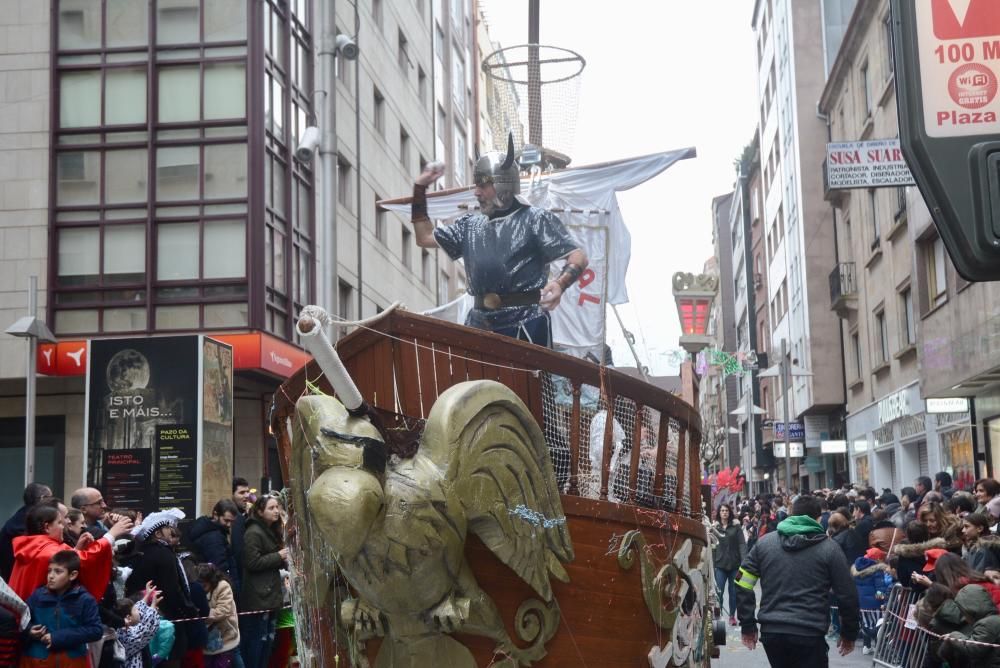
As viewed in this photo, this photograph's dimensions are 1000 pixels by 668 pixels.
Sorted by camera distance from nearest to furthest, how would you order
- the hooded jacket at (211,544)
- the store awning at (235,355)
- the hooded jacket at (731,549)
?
the hooded jacket at (211,544), the hooded jacket at (731,549), the store awning at (235,355)

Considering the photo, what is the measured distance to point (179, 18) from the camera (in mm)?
22312

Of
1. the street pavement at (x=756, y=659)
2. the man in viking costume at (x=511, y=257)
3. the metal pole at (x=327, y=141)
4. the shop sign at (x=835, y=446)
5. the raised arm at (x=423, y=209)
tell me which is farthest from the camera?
the shop sign at (x=835, y=446)

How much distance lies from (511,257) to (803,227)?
33.7m

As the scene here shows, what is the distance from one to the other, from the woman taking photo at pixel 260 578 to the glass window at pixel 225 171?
40.0 ft

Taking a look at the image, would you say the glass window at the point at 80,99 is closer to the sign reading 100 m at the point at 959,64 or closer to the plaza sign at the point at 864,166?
the plaza sign at the point at 864,166

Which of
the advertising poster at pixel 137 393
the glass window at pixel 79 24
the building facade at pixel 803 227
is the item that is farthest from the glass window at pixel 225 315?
the building facade at pixel 803 227

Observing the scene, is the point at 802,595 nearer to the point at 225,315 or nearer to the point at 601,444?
the point at 601,444

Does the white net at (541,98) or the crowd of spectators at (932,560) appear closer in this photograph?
the crowd of spectators at (932,560)

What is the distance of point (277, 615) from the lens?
11.0 m

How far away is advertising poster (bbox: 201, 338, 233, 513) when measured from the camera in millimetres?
14500

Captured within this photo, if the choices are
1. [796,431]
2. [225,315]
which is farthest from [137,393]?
[796,431]

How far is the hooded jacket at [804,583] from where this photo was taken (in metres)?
7.89

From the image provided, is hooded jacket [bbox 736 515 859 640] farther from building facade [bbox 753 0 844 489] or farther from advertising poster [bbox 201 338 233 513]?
building facade [bbox 753 0 844 489]

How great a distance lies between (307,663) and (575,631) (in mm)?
1444
